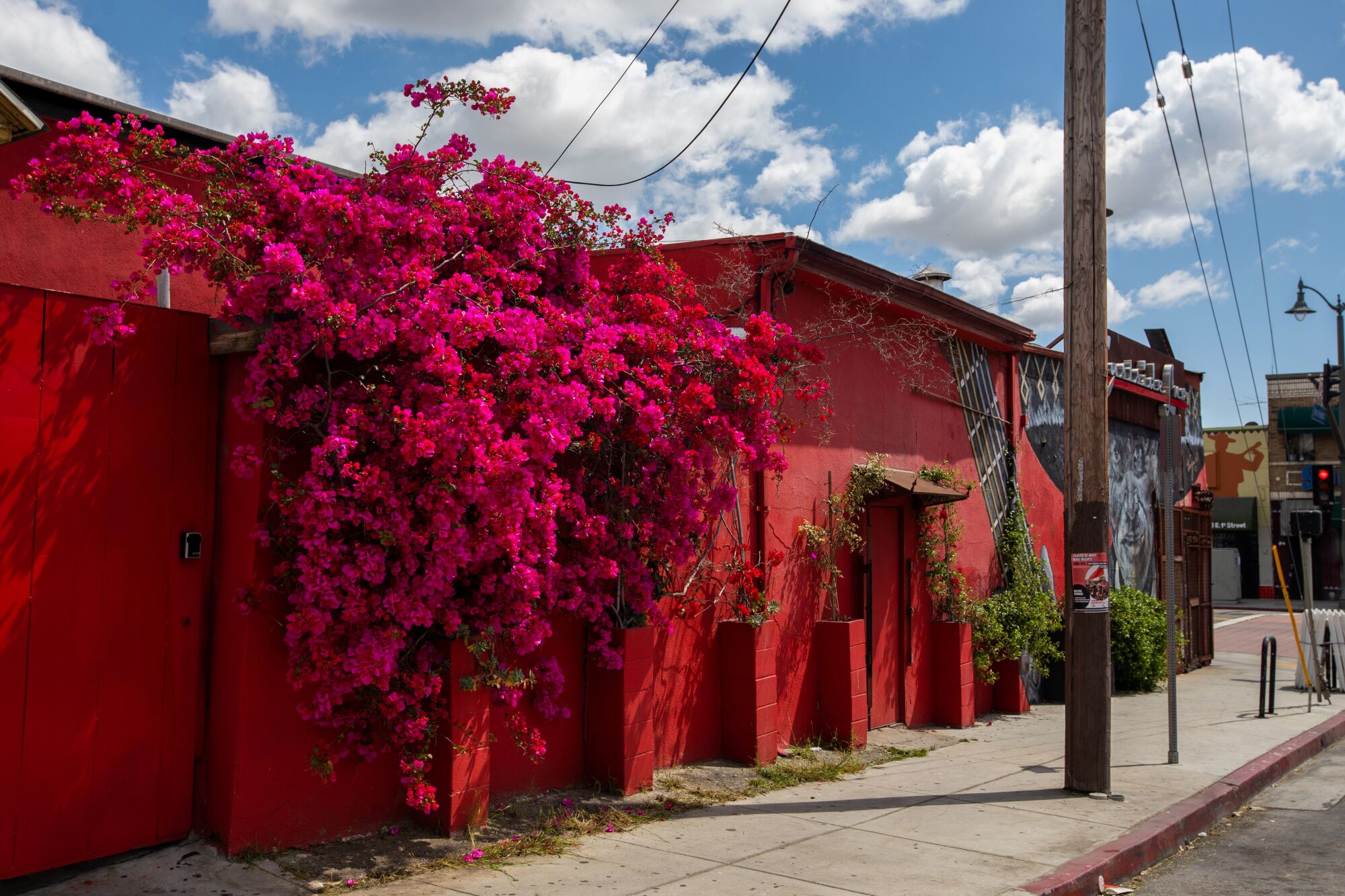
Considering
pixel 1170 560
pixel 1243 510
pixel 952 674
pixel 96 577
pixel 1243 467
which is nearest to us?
pixel 96 577

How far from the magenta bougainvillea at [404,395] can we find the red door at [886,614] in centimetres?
419

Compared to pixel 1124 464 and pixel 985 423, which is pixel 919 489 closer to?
pixel 985 423

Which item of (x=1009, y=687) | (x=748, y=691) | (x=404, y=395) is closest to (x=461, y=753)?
(x=404, y=395)

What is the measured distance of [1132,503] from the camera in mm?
17031

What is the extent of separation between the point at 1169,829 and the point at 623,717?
12.6ft

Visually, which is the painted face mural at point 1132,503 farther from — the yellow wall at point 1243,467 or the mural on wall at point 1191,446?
the yellow wall at point 1243,467

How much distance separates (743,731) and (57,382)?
5.56 metres

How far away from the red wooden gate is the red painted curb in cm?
477

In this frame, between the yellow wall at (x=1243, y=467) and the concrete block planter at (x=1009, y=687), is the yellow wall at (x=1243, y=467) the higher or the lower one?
the higher one

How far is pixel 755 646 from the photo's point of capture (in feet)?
27.9

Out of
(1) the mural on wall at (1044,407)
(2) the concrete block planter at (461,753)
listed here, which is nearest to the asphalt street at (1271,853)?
(2) the concrete block planter at (461,753)

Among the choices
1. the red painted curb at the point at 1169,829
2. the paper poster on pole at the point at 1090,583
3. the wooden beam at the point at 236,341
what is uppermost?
the wooden beam at the point at 236,341

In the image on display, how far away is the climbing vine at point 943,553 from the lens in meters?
11.5

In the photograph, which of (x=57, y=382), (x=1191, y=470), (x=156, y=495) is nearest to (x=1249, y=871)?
(x=156, y=495)
